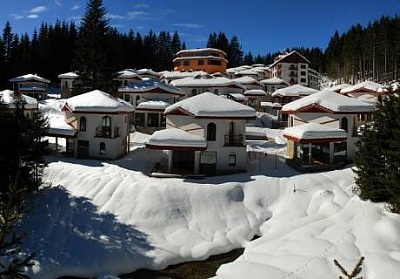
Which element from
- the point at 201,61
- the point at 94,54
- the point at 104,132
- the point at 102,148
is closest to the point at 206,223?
the point at 102,148

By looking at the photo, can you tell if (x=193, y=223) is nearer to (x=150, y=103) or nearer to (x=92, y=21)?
(x=150, y=103)

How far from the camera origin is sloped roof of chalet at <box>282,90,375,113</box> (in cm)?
3319

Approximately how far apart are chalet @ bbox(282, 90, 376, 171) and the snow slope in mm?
2587

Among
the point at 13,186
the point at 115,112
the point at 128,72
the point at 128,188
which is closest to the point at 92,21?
the point at 128,72

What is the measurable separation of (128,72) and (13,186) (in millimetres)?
62595

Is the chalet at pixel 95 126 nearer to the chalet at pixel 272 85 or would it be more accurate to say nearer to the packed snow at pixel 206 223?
the packed snow at pixel 206 223

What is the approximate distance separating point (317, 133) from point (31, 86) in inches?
2171

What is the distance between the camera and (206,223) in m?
24.1

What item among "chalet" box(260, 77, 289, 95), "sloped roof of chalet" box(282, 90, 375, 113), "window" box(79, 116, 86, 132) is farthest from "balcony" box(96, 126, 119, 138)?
"chalet" box(260, 77, 289, 95)

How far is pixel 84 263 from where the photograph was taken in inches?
785

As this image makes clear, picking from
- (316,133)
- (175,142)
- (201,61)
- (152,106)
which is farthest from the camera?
(201,61)

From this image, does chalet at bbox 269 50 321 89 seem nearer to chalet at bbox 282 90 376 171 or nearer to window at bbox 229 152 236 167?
chalet at bbox 282 90 376 171

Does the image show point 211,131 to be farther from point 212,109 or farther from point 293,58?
point 293,58

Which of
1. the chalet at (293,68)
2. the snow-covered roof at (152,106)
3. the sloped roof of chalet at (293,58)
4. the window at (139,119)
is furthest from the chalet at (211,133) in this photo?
the sloped roof of chalet at (293,58)
